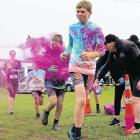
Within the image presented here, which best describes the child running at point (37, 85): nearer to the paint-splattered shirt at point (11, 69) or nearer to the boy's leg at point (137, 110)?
the paint-splattered shirt at point (11, 69)

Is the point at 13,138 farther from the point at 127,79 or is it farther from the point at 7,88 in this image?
the point at 7,88

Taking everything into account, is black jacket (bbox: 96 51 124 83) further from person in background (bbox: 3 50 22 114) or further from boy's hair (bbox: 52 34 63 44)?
person in background (bbox: 3 50 22 114)

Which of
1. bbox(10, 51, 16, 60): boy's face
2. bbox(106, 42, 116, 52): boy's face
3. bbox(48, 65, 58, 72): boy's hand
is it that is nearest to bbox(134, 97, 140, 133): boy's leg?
bbox(106, 42, 116, 52): boy's face

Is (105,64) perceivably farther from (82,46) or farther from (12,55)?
(12,55)

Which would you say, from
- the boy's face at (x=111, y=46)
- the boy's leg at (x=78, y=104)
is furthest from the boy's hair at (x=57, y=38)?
the boy's leg at (x=78, y=104)

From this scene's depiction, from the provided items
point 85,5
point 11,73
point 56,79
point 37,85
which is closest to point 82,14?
point 85,5

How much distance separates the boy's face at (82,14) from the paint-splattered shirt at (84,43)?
0.28ft

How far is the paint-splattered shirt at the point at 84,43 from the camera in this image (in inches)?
300

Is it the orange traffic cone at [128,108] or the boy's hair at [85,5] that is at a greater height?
the boy's hair at [85,5]

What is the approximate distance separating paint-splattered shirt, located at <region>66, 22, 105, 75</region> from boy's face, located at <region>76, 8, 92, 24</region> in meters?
0.09

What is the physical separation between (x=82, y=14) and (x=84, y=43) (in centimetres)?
46

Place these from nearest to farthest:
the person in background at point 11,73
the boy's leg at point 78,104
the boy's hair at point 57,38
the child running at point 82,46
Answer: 1. the boy's leg at point 78,104
2. the child running at point 82,46
3. the boy's hair at point 57,38
4. the person in background at point 11,73

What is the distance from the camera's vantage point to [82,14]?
759cm

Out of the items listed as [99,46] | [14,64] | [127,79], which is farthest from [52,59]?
[14,64]
